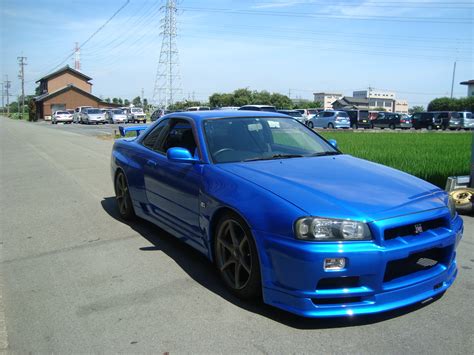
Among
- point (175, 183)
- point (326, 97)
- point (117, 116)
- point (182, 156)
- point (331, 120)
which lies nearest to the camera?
point (182, 156)

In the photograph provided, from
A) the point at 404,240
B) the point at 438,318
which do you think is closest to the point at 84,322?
the point at 404,240

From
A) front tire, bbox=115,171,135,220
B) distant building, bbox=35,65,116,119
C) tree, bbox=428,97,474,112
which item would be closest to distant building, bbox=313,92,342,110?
tree, bbox=428,97,474,112

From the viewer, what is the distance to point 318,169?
3.91 meters

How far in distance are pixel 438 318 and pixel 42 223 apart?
204 inches

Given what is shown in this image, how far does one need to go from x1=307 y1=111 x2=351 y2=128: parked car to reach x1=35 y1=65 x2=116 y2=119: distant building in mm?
50824

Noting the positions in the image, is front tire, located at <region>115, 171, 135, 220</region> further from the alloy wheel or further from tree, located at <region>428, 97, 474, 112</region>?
tree, located at <region>428, 97, 474, 112</region>

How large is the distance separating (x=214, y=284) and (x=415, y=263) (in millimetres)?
1693

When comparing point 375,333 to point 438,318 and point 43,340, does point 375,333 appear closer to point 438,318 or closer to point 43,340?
point 438,318

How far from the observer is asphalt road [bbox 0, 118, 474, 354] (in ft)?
9.71

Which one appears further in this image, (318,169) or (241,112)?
(241,112)

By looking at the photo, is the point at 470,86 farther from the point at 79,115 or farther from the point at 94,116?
the point at 79,115

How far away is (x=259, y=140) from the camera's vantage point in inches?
182

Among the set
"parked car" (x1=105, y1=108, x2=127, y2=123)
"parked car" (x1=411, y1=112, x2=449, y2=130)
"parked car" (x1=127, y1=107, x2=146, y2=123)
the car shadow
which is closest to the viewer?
the car shadow

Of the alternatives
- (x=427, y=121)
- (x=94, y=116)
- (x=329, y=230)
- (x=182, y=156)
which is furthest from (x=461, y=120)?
(x=329, y=230)
